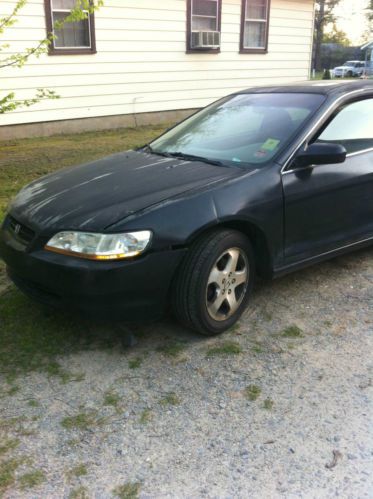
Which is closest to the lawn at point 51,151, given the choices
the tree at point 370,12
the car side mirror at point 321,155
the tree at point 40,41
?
the tree at point 40,41

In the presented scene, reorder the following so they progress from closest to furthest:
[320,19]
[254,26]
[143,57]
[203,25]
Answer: [143,57] → [203,25] → [254,26] → [320,19]

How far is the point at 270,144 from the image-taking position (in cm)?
376

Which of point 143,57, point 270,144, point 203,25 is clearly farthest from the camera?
point 203,25

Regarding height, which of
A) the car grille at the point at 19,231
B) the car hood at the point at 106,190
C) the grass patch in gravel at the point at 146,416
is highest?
the car hood at the point at 106,190

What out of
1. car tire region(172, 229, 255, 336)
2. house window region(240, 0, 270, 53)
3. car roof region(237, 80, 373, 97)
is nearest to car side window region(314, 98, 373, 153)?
car roof region(237, 80, 373, 97)

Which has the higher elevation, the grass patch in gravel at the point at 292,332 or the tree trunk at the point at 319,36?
the tree trunk at the point at 319,36

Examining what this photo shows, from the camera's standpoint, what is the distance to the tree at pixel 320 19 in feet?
169

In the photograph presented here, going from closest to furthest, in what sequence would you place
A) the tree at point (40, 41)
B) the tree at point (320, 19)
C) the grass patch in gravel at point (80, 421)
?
the grass patch in gravel at point (80, 421)
the tree at point (40, 41)
the tree at point (320, 19)

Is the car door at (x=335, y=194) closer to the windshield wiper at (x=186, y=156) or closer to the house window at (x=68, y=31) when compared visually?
the windshield wiper at (x=186, y=156)

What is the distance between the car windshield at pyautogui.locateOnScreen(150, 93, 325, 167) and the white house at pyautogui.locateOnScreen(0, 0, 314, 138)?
5940 mm

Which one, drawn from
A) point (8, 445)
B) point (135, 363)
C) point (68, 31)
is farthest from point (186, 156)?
point (68, 31)

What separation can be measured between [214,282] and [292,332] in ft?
2.16

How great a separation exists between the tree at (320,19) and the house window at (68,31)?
4563 centimetres

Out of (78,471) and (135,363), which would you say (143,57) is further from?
(78,471)
